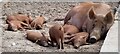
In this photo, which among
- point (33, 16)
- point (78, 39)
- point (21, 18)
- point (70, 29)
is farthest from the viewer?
point (33, 16)

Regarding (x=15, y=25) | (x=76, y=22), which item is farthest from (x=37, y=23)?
(x=76, y=22)

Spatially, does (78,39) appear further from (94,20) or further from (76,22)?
(76,22)

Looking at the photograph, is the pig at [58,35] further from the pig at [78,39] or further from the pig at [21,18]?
the pig at [21,18]

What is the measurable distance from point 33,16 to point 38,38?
2.67 metres

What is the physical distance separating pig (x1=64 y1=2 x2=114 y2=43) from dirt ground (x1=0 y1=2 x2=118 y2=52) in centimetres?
25

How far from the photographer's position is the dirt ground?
305 inches

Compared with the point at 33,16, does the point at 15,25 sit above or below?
above

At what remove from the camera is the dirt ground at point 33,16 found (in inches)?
305

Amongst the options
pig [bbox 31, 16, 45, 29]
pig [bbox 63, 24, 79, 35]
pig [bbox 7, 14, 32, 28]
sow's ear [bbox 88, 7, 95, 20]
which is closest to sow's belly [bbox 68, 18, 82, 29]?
pig [bbox 63, 24, 79, 35]

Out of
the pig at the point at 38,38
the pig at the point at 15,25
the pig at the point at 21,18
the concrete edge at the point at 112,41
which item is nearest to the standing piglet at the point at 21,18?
the pig at the point at 21,18

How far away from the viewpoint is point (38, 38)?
827cm

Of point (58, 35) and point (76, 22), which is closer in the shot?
point (58, 35)

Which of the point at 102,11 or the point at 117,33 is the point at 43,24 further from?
the point at 117,33

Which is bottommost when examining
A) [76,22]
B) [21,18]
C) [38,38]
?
[21,18]
